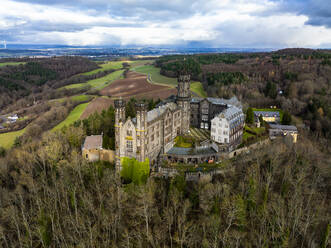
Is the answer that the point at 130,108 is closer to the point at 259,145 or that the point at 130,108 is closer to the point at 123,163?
the point at 123,163

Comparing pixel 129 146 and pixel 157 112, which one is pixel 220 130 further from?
pixel 129 146

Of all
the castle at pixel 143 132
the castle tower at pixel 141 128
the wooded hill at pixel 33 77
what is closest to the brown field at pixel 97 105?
the wooded hill at pixel 33 77

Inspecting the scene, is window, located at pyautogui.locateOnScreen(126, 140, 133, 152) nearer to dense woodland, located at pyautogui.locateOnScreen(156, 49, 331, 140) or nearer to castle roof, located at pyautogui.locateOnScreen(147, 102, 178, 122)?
castle roof, located at pyautogui.locateOnScreen(147, 102, 178, 122)

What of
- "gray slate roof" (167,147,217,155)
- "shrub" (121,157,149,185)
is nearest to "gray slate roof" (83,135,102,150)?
"shrub" (121,157,149,185)

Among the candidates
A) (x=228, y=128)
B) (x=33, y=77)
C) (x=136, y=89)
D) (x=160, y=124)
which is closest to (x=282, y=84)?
(x=136, y=89)

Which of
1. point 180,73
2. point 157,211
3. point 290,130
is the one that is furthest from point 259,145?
point 157,211

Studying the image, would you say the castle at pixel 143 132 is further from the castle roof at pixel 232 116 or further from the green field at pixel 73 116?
the green field at pixel 73 116
